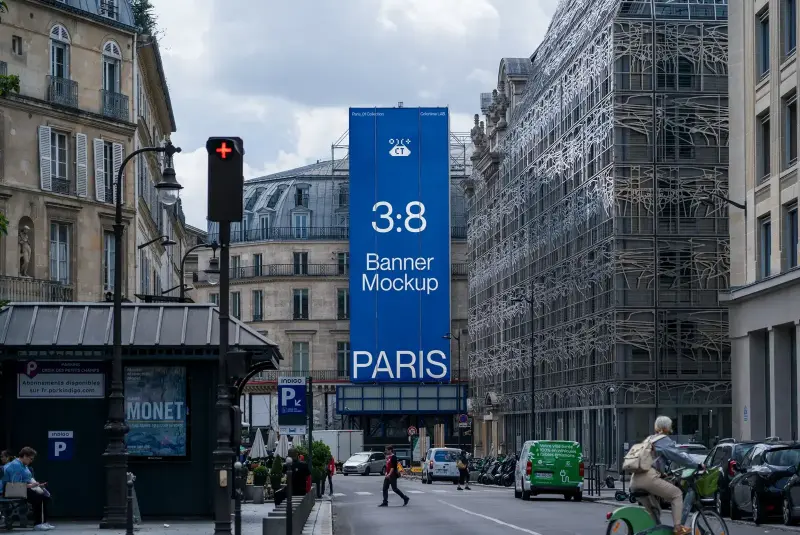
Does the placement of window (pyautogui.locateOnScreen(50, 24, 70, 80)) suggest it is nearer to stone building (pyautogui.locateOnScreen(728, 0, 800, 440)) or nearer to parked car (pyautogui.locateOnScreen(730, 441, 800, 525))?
stone building (pyautogui.locateOnScreen(728, 0, 800, 440))

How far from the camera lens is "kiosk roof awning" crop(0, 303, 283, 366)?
27953mm

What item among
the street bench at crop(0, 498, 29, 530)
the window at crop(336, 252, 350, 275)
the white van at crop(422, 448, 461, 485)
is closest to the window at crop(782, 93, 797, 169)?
the street bench at crop(0, 498, 29, 530)

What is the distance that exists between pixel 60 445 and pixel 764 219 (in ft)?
96.3

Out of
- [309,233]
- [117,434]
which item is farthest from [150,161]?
[309,233]

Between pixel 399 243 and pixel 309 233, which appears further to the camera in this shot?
pixel 309 233

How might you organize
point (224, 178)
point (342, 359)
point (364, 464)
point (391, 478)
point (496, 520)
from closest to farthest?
point (224, 178), point (496, 520), point (391, 478), point (364, 464), point (342, 359)

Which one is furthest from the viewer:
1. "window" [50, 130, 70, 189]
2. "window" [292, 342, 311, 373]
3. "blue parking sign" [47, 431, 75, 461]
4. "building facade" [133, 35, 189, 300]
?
"window" [292, 342, 311, 373]

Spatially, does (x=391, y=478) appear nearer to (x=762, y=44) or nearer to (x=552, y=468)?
(x=552, y=468)

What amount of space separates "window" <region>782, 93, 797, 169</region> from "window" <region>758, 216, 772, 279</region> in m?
2.57

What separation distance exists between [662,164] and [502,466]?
15.7 m

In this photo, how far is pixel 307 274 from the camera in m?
128

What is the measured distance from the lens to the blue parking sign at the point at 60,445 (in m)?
28.3

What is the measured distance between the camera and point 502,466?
2773 inches

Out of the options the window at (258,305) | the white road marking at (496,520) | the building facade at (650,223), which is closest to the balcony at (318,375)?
the window at (258,305)
